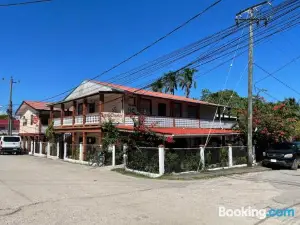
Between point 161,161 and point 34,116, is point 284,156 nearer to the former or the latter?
point 161,161

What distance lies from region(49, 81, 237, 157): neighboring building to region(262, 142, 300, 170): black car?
4.00 m

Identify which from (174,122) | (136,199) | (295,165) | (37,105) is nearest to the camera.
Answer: (136,199)

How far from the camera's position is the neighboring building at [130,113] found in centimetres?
2528

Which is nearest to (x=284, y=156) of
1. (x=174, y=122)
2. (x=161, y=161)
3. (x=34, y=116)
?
(x=161, y=161)

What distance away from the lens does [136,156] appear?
19250 mm

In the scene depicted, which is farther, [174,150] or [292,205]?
[174,150]

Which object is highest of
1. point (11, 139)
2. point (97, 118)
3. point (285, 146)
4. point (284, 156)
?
point (97, 118)

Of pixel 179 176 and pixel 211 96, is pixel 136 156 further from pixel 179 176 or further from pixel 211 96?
pixel 211 96

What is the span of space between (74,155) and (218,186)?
15.3 meters

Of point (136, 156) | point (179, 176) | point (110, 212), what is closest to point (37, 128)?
point (136, 156)

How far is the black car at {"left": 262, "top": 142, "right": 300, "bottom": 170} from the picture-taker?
20.8 meters

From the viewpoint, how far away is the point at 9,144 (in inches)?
1437

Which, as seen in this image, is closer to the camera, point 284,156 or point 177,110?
point 284,156

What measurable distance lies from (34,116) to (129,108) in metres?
17.8
